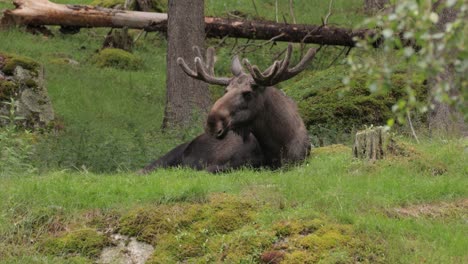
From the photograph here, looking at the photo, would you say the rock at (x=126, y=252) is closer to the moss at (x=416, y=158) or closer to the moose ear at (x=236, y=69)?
the moss at (x=416, y=158)

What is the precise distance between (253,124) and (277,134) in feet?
1.17

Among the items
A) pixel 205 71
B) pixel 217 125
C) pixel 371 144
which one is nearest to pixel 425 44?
pixel 371 144

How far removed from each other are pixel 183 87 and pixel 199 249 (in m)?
8.66

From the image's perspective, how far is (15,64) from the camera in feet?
51.8

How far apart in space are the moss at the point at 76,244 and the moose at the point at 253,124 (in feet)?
9.93

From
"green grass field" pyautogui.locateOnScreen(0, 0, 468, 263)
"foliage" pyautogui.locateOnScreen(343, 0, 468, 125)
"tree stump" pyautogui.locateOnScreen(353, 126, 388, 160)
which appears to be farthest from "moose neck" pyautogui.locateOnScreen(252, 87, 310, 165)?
"foliage" pyautogui.locateOnScreen(343, 0, 468, 125)

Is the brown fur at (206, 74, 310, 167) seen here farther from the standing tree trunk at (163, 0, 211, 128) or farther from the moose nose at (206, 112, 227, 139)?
the standing tree trunk at (163, 0, 211, 128)

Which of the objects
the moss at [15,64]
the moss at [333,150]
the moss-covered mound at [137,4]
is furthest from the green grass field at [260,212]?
the moss-covered mound at [137,4]

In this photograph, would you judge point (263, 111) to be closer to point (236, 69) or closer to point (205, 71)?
point (236, 69)

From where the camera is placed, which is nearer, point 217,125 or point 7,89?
point 217,125

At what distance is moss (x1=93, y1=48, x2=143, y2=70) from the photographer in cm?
2342

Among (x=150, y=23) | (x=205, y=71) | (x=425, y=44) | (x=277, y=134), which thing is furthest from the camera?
(x=150, y=23)

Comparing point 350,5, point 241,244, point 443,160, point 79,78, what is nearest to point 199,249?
point 241,244

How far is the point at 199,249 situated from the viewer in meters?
8.59
